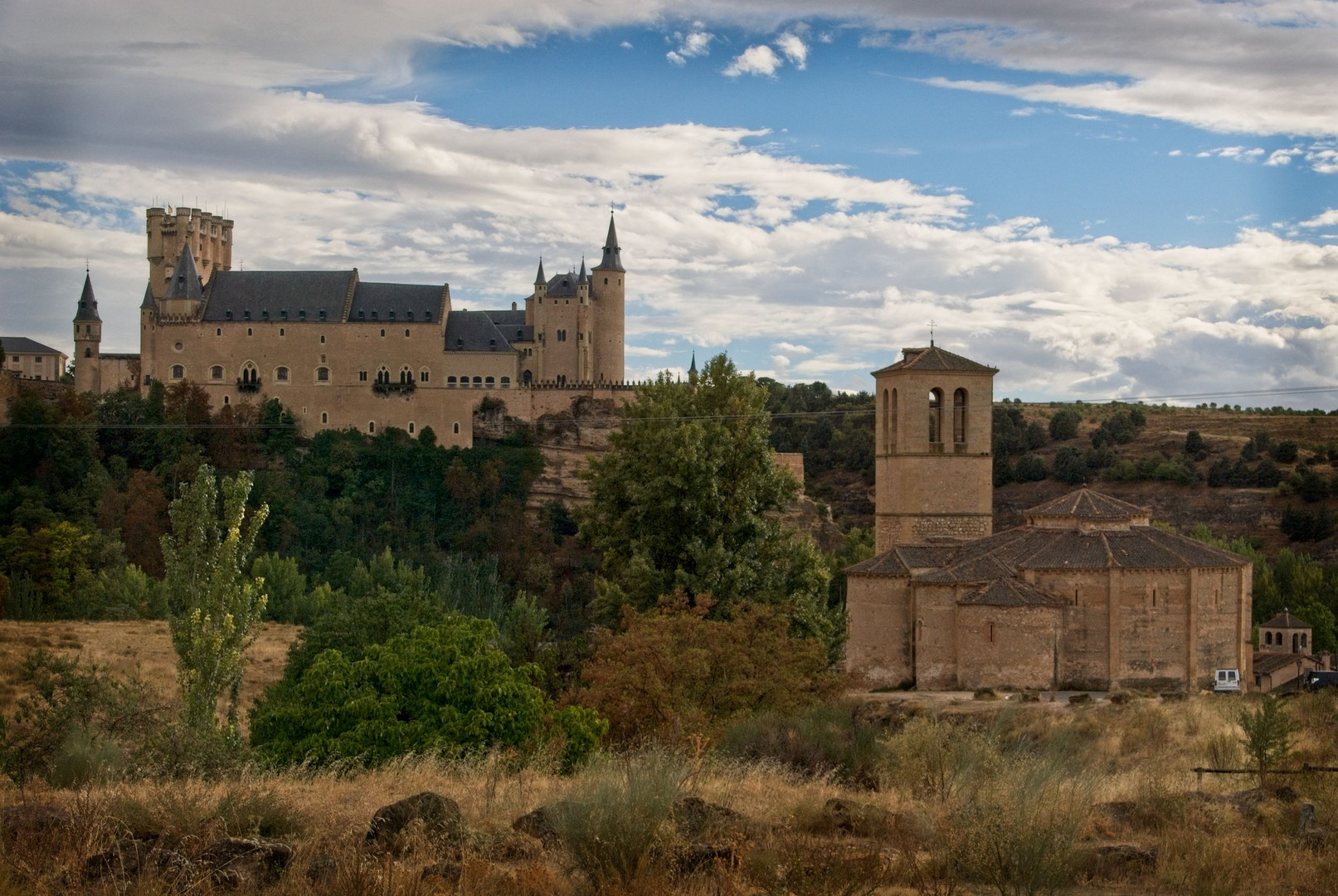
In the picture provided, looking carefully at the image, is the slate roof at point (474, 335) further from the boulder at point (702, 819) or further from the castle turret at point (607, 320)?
the boulder at point (702, 819)

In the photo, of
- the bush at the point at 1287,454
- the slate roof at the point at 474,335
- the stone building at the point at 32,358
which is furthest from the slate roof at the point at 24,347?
the bush at the point at 1287,454

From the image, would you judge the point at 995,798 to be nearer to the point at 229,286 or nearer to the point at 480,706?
the point at 480,706

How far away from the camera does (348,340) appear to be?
68.8 meters

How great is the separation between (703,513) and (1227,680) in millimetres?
9655

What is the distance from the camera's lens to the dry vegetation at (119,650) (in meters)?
28.0

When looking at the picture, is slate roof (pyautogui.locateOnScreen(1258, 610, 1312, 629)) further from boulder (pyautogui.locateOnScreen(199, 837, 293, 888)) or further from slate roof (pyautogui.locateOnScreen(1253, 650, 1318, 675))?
boulder (pyautogui.locateOnScreen(199, 837, 293, 888))

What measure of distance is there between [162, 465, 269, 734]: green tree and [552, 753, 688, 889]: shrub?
9078 millimetres

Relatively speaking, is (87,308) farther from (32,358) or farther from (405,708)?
(405,708)

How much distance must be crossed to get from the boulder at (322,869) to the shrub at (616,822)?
126cm

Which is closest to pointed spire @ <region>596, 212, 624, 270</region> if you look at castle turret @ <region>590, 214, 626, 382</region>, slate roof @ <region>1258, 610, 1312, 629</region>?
castle turret @ <region>590, 214, 626, 382</region>

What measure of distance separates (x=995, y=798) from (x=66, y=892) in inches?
206

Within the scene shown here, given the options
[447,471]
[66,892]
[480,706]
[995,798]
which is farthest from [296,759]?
[447,471]

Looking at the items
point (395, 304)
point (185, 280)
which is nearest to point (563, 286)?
point (395, 304)

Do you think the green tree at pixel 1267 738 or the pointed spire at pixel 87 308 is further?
the pointed spire at pixel 87 308
